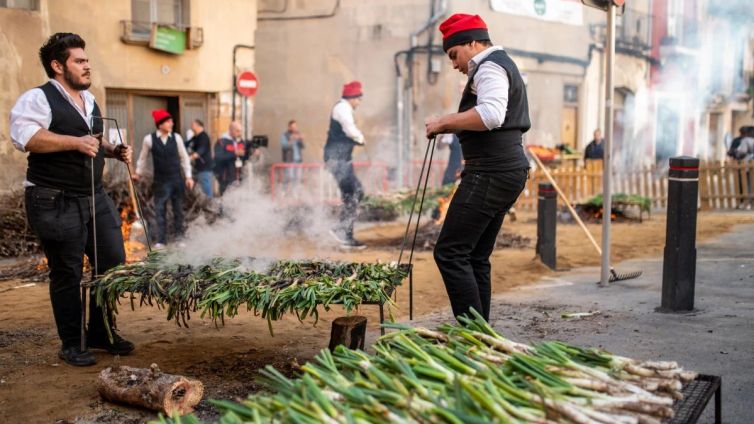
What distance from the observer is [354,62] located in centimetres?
2134

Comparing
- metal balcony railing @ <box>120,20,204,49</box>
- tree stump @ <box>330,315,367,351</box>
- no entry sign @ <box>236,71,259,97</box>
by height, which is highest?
metal balcony railing @ <box>120,20,204,49</box>

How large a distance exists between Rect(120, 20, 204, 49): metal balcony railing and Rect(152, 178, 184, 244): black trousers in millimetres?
4727

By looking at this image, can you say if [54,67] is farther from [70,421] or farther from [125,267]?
[70,421]

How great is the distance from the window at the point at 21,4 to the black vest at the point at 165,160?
377cm

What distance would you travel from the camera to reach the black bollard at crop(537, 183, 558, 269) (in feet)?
28.6

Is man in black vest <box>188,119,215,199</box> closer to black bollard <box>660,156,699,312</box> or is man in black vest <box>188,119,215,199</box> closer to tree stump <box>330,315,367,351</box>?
black bollard <box>660,156,699,312</box>

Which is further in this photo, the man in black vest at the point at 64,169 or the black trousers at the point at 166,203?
the black trousers at the point at 166,203

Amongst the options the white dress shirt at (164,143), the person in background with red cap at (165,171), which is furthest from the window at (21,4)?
the white dress shirt at (164,143)

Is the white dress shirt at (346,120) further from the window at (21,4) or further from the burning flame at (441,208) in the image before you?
the window at (21,4)

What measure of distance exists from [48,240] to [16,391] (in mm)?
938

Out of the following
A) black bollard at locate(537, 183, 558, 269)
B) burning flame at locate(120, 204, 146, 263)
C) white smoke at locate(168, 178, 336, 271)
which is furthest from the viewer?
burning flame at locate(120, 204, 146, 263)

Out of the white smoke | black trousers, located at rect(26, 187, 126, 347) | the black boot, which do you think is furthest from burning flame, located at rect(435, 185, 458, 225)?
the black boot

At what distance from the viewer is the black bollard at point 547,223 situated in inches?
343

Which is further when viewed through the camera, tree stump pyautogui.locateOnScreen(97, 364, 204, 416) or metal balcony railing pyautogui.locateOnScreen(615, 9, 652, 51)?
metal balcony railing pyautogui.locateOnScreen(615, 9, 652, 51)
